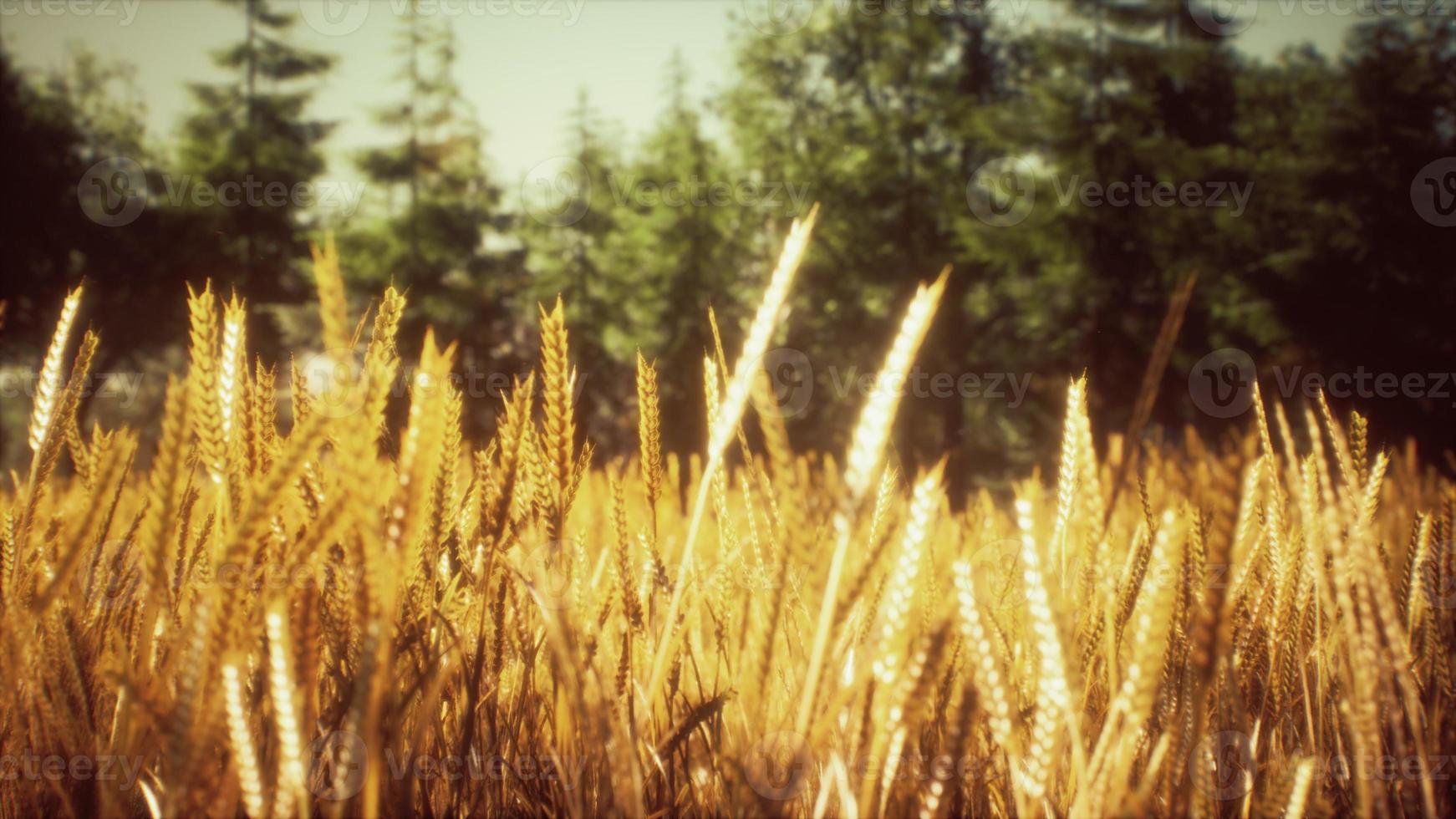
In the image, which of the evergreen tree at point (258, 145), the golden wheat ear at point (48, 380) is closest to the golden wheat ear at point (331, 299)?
the golden wheat ear at point (48, 380)

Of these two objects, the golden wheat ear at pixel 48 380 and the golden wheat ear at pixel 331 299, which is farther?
the golden wheat ear at pixel 48 380

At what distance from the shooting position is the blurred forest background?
14.3 meters

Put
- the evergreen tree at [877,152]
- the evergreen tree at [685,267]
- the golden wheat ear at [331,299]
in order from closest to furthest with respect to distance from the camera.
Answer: the golden wheat ear at [331,299]
the evergreen tree at [877,152]
the evergreen tree at [685,267]

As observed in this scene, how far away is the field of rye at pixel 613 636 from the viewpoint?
0.56m

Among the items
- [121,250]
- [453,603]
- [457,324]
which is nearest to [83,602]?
[453,603]

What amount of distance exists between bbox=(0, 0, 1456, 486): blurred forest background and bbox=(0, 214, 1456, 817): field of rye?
14.5m

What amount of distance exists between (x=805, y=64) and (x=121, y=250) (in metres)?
21.1

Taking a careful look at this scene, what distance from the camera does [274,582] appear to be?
715 millimetres

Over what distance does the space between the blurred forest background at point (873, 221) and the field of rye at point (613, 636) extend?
47.7ft

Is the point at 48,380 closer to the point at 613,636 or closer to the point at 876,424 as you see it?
the point at 613,636

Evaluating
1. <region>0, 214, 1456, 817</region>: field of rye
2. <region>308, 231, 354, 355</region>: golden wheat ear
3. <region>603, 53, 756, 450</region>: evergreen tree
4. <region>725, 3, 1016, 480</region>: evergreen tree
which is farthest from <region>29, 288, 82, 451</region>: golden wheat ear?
<region>603, 53, 756, 450</region>: evergreen tree

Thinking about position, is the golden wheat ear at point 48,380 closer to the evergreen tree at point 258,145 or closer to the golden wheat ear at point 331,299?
the golden wheat ear at point 331,299

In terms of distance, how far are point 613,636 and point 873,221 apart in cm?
1981

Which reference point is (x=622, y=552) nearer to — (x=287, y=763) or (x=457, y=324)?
(x=287, y=763)
